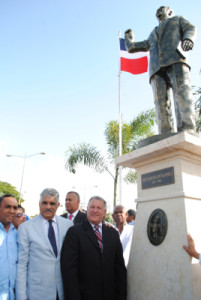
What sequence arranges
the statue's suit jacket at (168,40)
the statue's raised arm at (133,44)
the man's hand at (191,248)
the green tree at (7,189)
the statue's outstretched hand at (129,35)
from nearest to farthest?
the man's hand at (191,248) < the statue's suit jacket at (168,40) < the statue's raised arm at (133,44) < the statue's outstretched hand at (129,35) < the green tree at (7,189)

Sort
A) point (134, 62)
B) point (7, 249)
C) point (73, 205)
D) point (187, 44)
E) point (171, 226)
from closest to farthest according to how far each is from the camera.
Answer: point (7, 249) < point (171, 226) < point (187, 44) < point (73, 205) < point (134, 62)

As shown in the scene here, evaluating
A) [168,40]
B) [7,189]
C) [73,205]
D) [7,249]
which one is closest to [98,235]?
[7,249]

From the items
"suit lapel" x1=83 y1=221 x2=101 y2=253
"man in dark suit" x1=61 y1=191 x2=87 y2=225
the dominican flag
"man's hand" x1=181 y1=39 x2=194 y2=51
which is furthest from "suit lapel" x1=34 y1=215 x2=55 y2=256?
the dominican flag

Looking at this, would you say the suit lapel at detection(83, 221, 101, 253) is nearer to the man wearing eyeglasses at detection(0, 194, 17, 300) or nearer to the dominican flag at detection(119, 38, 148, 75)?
the man wearing eyeglasses at detection(0, 194, 17, 300)

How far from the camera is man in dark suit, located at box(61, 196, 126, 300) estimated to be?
91.4 inches

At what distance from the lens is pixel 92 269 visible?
241 centimetres

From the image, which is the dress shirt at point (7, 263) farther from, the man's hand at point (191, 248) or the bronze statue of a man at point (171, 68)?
the bronze statue of a man at point (171, 68)

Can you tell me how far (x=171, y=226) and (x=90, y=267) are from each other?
0.93 m

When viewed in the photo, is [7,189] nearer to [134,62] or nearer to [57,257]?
[134,62]

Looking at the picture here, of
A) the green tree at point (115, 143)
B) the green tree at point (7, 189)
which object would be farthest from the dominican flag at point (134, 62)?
the green tree at point (7, 189)

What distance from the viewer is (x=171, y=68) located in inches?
127

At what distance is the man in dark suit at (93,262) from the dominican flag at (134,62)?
7.58 meters

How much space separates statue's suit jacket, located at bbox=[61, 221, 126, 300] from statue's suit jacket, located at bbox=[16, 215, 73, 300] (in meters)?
0.11

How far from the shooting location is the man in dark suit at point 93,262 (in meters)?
2.32
